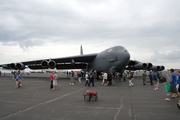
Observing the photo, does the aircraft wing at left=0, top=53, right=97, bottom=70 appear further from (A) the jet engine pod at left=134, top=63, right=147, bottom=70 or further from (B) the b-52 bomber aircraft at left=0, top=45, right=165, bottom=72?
(A) the jet engine pod at left=134, top=63, right=147, bottom=70

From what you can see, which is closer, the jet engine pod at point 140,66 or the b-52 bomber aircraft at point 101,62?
the b-52 bomber aircraft at point 101,62

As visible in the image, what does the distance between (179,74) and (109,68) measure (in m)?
11.3

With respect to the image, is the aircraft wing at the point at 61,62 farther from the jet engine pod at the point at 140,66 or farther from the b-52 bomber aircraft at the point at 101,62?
the jet engine pod at the point at 140,66

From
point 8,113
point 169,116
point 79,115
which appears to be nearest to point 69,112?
point 79,115

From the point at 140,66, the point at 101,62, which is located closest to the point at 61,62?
the point at 101,62

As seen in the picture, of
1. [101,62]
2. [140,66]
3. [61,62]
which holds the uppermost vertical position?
[61,62]

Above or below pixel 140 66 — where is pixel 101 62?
above

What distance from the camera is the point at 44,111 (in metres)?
6.07

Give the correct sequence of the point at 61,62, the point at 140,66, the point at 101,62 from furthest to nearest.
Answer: the point at 140,66 → the point at 61,62 → the point at 101,62

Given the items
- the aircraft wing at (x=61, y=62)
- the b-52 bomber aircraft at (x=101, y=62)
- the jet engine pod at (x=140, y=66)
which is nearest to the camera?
the b-52 bomber aircraft at (x=101, y=62)

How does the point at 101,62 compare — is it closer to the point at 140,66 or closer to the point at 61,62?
the point at 61,62

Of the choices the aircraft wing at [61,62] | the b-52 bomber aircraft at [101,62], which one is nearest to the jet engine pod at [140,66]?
the b-52 bomber aircraft at [101,62]

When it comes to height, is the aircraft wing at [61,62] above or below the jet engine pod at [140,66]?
above

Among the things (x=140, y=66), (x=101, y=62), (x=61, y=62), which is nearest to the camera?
(x=101, y=62)
